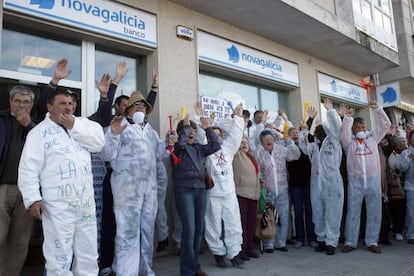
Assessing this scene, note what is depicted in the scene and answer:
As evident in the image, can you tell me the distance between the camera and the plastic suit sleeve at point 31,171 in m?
2.65

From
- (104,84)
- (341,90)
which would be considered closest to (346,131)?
(104,84)

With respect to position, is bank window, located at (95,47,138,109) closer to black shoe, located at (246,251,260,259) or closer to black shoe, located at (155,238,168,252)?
black shoe, located at (155,238,168,252)

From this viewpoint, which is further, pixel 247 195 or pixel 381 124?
pixel 381 124

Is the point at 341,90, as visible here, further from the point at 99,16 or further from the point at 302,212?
the point at 99,16

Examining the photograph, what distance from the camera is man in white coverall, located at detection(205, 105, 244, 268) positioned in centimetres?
420

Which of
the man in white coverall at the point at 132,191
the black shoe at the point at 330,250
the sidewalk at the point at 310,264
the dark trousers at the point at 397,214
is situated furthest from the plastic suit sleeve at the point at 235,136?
the dark trousers at the point at 397,214

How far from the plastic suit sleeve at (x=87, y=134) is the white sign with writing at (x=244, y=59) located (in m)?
3.31

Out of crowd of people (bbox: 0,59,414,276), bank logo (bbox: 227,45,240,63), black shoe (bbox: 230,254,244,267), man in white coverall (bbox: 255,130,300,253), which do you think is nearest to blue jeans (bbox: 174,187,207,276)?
crowd of people (bbox: 0,59,414,276)

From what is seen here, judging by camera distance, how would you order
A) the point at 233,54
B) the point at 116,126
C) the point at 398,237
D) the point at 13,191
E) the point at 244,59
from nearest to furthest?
the point at 13,191, the point at 116,126, the point at 398,237, the point at 233,54, the point at 244,59

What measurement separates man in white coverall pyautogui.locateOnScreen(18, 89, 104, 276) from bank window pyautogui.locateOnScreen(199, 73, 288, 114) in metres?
3.64

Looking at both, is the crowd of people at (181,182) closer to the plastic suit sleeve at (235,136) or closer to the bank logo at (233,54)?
the plastic suit sleeve at (235,136)

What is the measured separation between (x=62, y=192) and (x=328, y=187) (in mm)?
3641

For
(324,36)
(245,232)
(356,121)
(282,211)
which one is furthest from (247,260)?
(324,36)

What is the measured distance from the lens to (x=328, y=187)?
5023mm
